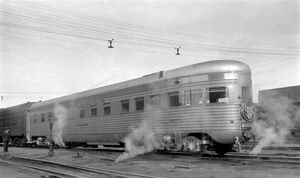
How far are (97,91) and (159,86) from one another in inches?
219

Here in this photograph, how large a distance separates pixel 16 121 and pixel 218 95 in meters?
21.7

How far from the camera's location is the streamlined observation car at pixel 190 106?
43.3 ft

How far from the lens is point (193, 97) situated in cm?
1383

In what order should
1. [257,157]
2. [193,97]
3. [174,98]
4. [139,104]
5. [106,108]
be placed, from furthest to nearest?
1. [106,108]
2. [139,104]
3. [174,98]
4. [193,97]
5. [257,157]

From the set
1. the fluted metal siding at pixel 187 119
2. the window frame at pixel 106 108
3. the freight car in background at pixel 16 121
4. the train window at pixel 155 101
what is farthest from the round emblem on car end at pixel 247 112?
the freight car in background at pixel 16 121

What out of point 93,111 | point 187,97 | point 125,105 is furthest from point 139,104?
point 93,111

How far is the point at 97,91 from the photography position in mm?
19828

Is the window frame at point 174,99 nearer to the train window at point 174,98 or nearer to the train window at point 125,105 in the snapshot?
the train window at point 174,98

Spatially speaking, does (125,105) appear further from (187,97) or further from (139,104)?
(187,97)

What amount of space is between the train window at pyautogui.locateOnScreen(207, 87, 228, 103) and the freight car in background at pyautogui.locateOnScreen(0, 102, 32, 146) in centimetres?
1883

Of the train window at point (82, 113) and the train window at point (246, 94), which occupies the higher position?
the train window at point (246, 94)

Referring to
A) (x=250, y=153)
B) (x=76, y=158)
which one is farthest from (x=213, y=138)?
(x=76, y=158)

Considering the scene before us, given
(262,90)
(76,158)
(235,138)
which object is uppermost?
(262,90)

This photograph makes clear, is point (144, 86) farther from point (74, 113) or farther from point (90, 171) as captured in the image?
point (74, 113)
